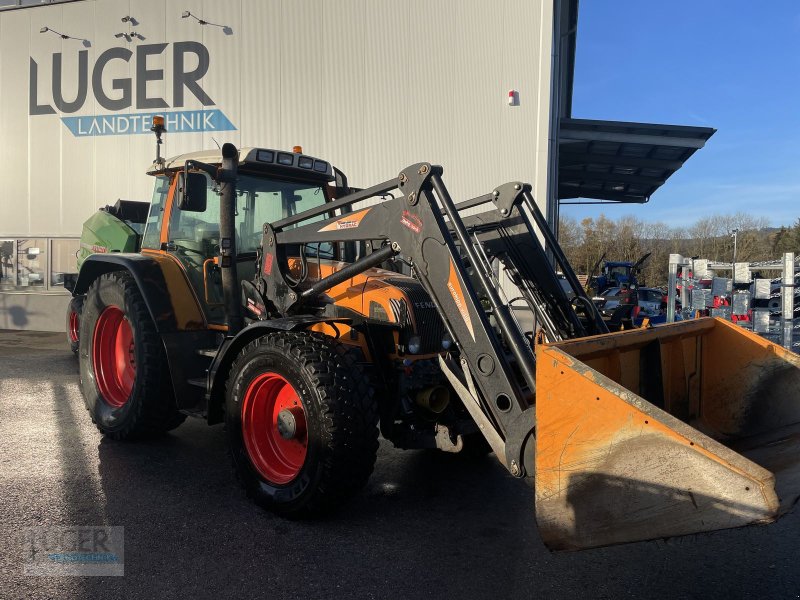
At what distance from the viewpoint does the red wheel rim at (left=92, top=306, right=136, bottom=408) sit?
19.1 ft

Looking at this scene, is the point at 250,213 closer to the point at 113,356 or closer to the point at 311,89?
the point at 113,356

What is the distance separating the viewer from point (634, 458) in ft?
8.75

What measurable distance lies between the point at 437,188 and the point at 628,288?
14.0 metres

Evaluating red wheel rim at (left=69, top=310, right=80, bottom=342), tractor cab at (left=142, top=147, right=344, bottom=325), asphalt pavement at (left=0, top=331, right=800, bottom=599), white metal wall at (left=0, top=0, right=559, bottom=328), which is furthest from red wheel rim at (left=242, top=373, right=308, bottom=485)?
white metal wall at (left=0, top=0, right=559, bottom=328)

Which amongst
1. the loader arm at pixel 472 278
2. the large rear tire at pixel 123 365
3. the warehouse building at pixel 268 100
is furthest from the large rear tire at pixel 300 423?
the warehouse building at pixel 268 100

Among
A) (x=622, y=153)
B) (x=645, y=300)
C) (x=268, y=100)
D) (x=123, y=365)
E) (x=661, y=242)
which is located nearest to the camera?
(x=123, y=365)

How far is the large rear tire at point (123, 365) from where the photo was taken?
5078mm

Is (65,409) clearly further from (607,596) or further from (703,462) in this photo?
(703,462)

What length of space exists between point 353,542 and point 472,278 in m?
1.65

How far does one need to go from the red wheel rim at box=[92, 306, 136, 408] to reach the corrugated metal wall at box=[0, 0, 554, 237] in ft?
28.0

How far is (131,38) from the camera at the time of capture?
14719mm

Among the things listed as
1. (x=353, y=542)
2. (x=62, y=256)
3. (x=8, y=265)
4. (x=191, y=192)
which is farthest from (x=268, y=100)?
(x=353, y=542)

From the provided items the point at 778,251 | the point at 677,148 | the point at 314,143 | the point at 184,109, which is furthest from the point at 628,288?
the point at 778,251

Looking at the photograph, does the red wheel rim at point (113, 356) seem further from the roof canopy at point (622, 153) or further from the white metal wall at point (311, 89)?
the roof canopy at point (622, 153)
